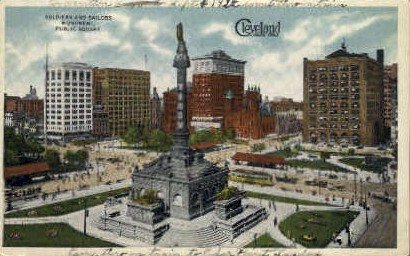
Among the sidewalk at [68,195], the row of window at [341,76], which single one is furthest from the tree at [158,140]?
the row of window at [341,76]

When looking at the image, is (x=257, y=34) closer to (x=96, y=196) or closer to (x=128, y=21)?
(x=128, y=21)

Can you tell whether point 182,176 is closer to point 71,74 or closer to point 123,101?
point 123,101

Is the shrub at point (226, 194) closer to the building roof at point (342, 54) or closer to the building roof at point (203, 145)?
the building roof at point (203, 145)

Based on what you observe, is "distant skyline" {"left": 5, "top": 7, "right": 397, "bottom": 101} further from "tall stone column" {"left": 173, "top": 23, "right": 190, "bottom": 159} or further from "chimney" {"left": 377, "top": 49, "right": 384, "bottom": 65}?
"tall stone column" {"left": 173, "top": 23, "right": 190, "bottom": 159}

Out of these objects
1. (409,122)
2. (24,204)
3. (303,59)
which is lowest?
(24,204)

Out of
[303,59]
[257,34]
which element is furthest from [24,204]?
[303,59]
